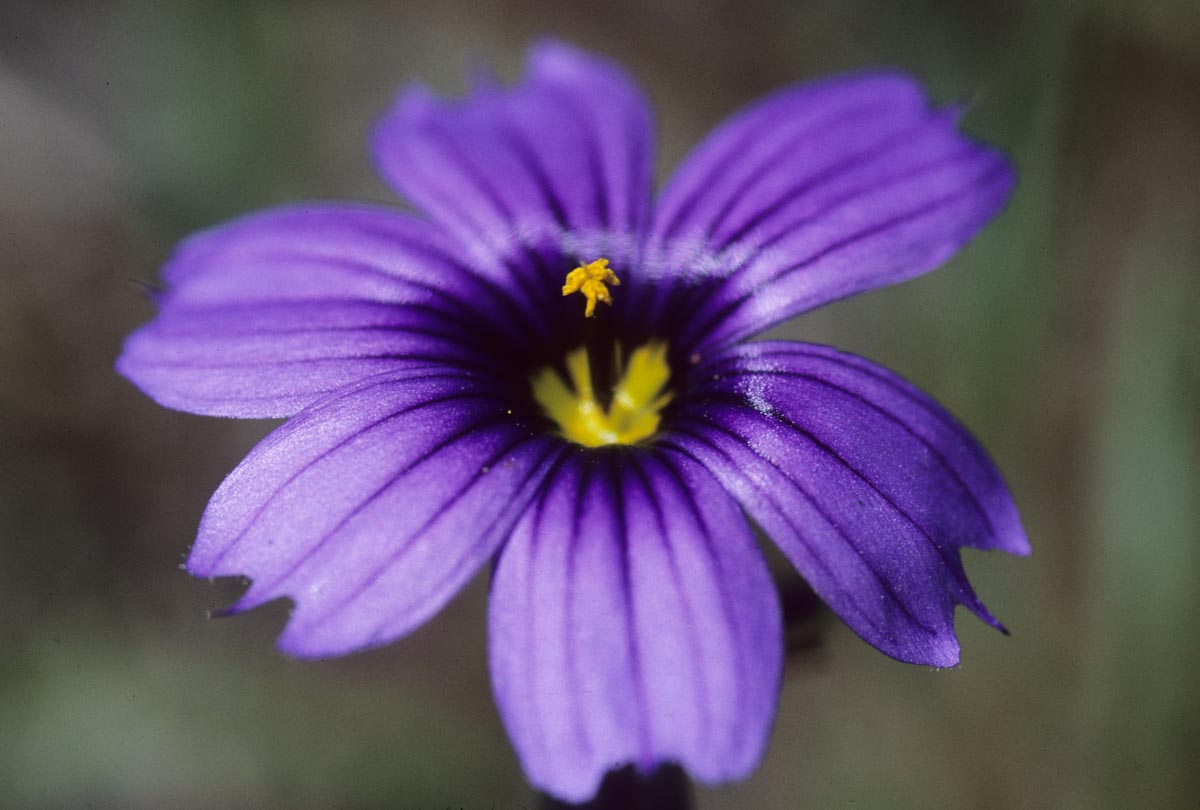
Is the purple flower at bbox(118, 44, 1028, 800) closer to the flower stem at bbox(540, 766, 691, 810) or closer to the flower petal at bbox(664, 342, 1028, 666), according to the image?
the flower petal at bbox(664, 342, 1028, 666)

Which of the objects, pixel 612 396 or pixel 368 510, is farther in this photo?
pixel 612 396

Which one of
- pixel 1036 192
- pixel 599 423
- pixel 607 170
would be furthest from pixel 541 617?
pixel 1036 192

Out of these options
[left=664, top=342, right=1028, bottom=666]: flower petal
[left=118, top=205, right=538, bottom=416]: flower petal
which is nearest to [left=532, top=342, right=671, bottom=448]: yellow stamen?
[left=118, top=205, right=538, bottom=416]: flower petal

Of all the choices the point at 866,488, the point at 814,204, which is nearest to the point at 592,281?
the point at 814,204

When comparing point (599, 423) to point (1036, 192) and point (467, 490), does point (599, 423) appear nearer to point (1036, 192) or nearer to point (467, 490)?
point (467, 490)

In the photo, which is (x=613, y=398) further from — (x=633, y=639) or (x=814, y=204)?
(x=633, y=639)

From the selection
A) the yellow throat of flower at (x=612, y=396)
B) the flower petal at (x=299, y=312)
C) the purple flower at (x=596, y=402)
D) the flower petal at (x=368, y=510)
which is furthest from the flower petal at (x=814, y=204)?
the flower petal at (x=368, y=510)

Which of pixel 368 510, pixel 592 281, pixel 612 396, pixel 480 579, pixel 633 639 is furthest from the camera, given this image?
pixel 480 579

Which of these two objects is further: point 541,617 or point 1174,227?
point 1174,227
